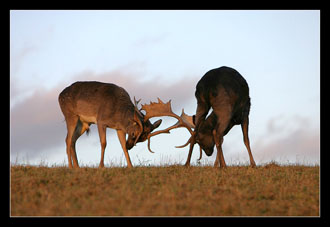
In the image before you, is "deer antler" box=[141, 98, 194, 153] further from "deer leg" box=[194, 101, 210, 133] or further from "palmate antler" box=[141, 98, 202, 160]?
"deer leg" box=[194, 101, 210, 133]

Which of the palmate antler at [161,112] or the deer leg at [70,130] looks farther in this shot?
the deer leg at [70,130]

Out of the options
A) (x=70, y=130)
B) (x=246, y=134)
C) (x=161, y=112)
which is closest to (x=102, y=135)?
(x=70, y=130)

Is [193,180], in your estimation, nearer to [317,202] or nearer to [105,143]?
[317,202]

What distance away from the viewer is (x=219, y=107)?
44.6ft

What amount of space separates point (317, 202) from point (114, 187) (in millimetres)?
3952

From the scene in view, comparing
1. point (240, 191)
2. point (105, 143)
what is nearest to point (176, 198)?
point (240, 191)

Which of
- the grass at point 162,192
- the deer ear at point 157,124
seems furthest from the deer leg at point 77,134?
the grass at point 162,192

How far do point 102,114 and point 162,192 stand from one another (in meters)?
6.42

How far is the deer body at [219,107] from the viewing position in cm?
1355

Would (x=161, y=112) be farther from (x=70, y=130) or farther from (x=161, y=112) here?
(x=70, y=130)

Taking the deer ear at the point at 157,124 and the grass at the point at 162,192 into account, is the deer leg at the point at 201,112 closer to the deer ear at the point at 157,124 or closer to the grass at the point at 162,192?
the deer ear at the point at 157,124

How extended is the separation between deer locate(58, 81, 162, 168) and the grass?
309 cm

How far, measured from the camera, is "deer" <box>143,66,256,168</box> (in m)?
13.6

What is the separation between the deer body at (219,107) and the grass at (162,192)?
4.60 feet
